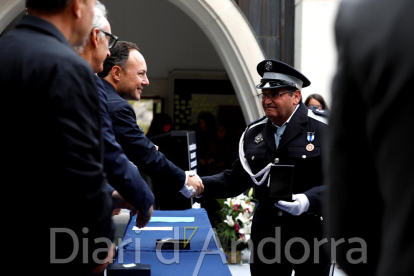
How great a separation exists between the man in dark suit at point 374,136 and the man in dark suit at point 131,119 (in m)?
2.21

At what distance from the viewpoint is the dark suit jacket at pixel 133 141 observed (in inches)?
117

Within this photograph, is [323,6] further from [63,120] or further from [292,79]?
[63,120]

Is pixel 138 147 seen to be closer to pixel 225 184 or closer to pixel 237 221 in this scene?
pixel 225 184

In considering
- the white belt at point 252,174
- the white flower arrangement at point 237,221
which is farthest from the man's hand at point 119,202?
the white flower arrangement at point 237,221

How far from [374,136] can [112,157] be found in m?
1.57

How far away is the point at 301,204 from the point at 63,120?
5.92 feet

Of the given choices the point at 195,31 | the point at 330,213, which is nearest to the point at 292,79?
the point at 330,213

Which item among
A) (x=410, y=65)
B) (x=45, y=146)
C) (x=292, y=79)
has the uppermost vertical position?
(x=292, y=79)

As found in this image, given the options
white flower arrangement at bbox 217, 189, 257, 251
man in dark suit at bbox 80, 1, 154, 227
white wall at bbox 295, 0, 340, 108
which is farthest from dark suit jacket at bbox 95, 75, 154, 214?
white wall at bbox 295, 0, 340, 108

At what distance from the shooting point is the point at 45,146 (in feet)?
4.51

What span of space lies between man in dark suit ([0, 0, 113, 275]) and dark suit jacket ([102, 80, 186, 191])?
1502 millimetres

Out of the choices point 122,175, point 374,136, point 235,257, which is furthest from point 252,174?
point 235,257

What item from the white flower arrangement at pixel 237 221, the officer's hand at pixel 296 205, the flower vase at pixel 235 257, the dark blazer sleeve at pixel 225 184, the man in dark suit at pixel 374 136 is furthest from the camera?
the flower vase at pixel 235 257

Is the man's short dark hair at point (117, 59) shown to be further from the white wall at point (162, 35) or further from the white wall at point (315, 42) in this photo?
the white wall at point (162, 35)
